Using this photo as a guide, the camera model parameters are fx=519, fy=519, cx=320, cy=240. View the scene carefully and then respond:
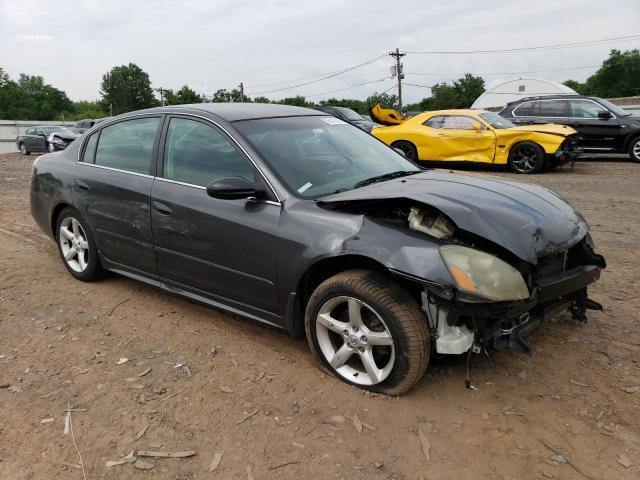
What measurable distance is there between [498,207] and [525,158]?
9268 millimetres

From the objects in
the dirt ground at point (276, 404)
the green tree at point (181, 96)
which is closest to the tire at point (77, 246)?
the dirt ground at point (276, 404)

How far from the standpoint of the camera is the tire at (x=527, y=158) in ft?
36.7

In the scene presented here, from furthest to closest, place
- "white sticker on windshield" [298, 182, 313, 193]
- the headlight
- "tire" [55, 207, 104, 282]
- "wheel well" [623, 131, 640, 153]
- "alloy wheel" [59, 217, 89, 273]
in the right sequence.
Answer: "wheel well" [623, 131, 640, 153], "alloy wheel" [59, 217, 89, 273], "tire" [55, 207, 104, 282], "white sticker on windshield" [298, 182, 313, 193], the headlight

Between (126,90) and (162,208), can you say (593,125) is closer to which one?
(162,208)

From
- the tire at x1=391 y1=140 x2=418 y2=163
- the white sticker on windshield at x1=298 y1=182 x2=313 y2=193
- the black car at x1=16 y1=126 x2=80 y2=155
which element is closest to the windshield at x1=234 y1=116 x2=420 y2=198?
the white sticker on windshield at x1=298 y1=182 x2=313 y2=193

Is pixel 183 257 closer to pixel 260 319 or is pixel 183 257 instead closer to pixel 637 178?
pixel 260 319

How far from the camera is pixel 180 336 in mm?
3703

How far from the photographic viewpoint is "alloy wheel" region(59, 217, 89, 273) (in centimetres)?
464

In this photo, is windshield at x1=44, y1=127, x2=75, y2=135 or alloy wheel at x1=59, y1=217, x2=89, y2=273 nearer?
alloy wheel at x1=59, y1=217, x2=89, y2=273

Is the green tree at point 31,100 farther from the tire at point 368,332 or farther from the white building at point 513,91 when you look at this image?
the tire at point 368,332

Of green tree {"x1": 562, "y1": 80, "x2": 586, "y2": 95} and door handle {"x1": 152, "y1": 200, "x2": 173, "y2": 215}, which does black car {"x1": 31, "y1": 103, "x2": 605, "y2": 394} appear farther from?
green tree {"x1": 562, "y1": 80, "x2": 586, "y2": 95}

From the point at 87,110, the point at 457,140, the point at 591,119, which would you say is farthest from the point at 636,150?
the point at 87,110

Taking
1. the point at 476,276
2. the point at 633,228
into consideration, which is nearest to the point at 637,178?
the point at 633,228

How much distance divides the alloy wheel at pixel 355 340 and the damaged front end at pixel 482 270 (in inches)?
11.4
